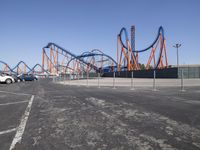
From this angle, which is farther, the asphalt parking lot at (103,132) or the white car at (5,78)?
the white car at (5,78)

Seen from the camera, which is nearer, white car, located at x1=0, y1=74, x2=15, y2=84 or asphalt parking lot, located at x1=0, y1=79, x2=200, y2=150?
asphalt parking lot, located at x1=0, y1=79, x2=200, y2=150

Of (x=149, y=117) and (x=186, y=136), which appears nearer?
(x=186, y=136)

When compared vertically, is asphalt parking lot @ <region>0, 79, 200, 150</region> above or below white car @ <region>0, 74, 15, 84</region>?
below

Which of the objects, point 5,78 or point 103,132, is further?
point 5,78

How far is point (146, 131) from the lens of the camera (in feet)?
12.1

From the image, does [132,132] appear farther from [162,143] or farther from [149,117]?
[149,117]

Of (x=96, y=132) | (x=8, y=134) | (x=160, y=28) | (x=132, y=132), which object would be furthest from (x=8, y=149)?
(x=160, y=28)

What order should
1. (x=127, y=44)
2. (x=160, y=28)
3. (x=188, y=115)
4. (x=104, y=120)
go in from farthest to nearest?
(x=127, y=44) < (x=160, y=28) < (x=188, y=115) < (x=104, y=120)

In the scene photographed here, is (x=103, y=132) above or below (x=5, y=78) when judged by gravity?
below

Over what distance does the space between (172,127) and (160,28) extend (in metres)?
60.1

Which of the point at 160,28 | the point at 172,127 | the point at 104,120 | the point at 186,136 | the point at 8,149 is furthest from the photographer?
the point at 160,28

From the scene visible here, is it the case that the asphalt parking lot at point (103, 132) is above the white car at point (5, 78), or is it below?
below

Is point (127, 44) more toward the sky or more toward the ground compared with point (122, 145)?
more toward the sky

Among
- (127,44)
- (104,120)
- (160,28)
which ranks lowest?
(104,120)
